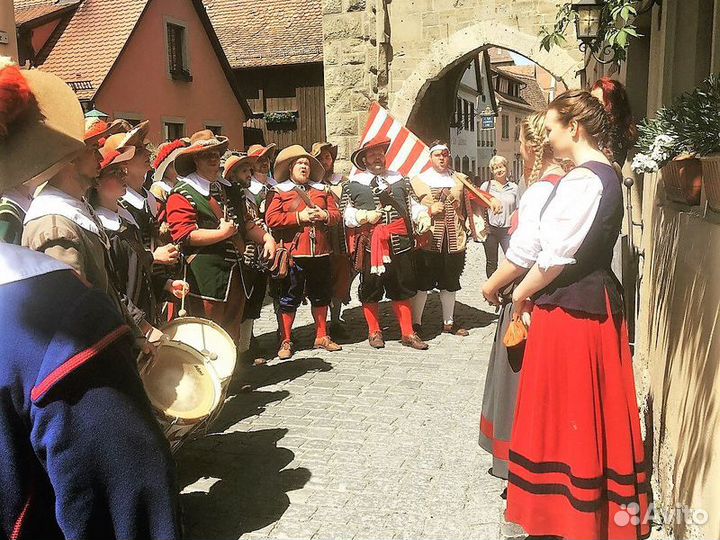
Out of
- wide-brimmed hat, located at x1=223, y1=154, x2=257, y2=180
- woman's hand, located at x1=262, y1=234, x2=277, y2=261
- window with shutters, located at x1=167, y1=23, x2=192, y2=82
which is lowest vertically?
woman's hand, located at x1=262, y1=234, x2=277, y2=261

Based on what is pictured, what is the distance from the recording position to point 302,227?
20.7 ft

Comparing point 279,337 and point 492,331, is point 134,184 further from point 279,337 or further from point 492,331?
point 492,331

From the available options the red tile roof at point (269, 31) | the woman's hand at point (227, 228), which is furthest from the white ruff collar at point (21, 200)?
the red tile roof at point (269, 31)

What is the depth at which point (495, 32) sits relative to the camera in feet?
36.2

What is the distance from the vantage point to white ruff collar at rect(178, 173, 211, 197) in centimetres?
493

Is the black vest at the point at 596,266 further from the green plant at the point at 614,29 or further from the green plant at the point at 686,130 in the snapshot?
the green plant at the point at 614,29

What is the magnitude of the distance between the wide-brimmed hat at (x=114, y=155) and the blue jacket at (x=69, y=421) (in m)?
2.56

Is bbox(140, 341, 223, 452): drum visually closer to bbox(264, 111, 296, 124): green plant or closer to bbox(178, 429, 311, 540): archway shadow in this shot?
bbox(178, 429, 311, 540): archway shadow

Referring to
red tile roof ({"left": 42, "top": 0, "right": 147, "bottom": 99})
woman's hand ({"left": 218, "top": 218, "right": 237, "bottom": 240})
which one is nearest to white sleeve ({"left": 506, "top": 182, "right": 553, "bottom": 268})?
woman's hand ({"left": 218, "top": 218, "right": 237, "bottom": 240})

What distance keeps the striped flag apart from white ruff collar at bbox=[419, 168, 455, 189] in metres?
0.14

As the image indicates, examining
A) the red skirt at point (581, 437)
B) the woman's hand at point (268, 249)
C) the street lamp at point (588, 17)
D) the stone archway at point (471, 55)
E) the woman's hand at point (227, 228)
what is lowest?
the red skirt at point (581, 437)

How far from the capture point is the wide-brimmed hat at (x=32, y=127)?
1322 millimetres

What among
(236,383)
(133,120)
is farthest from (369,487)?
(133,120)

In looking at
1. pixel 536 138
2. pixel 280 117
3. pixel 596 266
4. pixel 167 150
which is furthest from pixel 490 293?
pixel 280 117
